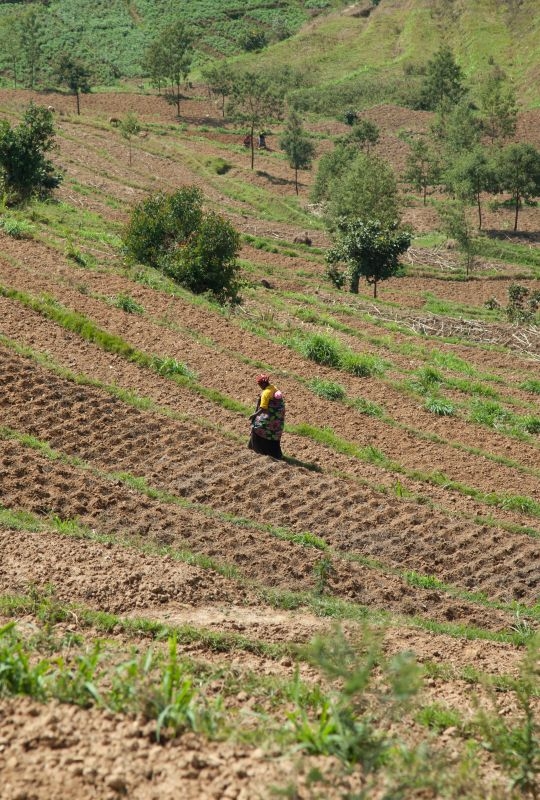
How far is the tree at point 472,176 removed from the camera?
156 ft

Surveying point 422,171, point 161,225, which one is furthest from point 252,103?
point 161,225

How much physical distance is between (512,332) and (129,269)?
13.8 m

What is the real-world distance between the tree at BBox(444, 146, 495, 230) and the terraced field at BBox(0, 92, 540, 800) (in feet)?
70.1

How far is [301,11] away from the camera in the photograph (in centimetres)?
10538

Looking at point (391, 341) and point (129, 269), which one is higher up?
point (129, 269)

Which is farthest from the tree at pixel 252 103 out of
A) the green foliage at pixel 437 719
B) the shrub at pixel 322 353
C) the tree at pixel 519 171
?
the green foliage at pixel 437 719

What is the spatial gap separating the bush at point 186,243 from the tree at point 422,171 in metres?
31.1

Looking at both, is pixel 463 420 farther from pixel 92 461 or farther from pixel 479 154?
pixel 479 154

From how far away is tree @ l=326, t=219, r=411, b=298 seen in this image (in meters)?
31.5

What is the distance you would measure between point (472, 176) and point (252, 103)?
21.8 metres

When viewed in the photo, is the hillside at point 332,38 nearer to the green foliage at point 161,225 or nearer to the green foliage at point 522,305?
the green foliage at point 522,305

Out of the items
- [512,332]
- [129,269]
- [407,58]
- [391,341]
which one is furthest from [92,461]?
[407,58]

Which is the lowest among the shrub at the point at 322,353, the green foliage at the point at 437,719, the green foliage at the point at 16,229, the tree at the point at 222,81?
the shrub at the point at 322,353

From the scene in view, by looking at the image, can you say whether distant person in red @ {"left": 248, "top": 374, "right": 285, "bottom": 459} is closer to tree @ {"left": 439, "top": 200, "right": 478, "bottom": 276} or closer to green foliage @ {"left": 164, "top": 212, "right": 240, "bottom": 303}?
green foliage @ {"left": 164, "top": 212, "right": 240, "bottom": 303}
